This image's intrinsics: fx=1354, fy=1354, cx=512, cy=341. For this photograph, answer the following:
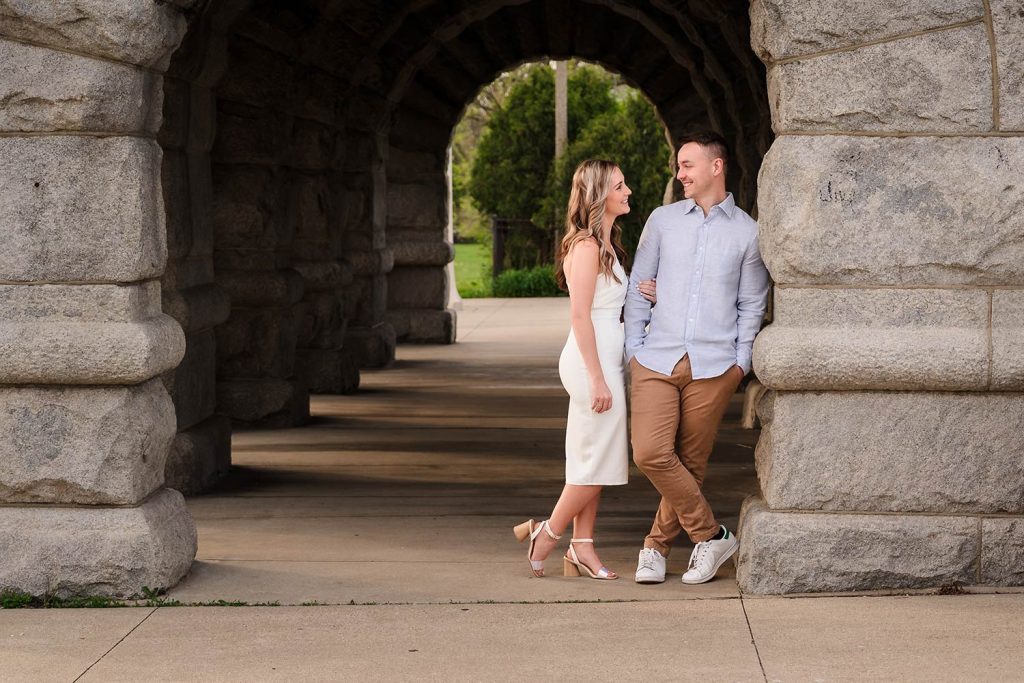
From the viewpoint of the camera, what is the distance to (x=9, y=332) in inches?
193

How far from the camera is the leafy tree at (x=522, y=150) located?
24422 mm

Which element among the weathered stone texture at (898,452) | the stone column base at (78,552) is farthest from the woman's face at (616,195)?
the stone column base at (78,552)

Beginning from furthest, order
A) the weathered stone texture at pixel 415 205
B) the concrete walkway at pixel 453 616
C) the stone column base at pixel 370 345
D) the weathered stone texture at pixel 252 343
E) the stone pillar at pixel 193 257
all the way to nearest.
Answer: the weathered stone texture at pixel 415 205 < the stone column base at pixel 370 345 < the weathered stone texture at pixel 252 343 < the stone pillar at pixel 193 257 < the concrete walkway at pixel 453 616

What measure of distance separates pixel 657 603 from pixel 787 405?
87 cm

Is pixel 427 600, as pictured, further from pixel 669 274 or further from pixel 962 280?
pixel 962 280

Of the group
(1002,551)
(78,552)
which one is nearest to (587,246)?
(1002,551)

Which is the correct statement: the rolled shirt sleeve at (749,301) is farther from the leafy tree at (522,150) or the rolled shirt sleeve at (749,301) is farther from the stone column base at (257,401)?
the leafy tree at (522,150)

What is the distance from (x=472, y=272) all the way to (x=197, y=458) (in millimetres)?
25172

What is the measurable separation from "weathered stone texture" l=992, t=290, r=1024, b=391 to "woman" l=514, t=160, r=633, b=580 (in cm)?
137

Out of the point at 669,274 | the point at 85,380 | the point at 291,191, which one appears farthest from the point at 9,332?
the point at 291,191

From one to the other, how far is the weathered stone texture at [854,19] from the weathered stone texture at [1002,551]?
5.91 ft

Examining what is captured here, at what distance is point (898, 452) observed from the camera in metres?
4.93

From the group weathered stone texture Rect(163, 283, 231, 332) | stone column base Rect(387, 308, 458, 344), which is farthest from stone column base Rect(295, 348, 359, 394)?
stone column base Rect(387, 308, 458, 344)

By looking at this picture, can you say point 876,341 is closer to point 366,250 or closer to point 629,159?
point 366,250
